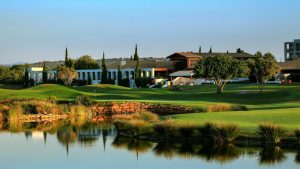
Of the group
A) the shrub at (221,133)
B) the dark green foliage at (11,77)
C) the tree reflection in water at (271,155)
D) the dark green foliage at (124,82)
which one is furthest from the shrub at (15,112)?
the dark green foliage at (11,77)

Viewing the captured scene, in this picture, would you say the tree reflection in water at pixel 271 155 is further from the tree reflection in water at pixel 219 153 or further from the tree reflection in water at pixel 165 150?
the tree reflection in water at pixel 165 150

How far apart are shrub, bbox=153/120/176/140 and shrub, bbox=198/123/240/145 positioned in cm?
276

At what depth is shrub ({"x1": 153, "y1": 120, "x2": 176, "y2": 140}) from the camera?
121ft

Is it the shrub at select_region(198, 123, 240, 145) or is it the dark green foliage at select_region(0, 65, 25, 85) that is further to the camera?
the dark green foliage at select_region(0, 65, 25, 85)

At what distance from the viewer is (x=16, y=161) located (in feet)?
104

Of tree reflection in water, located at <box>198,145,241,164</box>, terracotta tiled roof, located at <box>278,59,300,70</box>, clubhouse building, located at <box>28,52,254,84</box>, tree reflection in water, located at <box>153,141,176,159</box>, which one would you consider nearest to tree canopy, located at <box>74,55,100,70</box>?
clubhouse building, located at <box>28,52,254,84</box>

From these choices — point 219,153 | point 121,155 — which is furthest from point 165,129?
point 219,153

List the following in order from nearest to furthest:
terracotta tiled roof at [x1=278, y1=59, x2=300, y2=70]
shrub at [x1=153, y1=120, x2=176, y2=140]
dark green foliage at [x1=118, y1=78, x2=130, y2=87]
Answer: shrub at [x1=153, y1=120, x2=176, y2=140], terracotta tiled roof at [x1=278, y1=59, x2=300, y2=70], dark green foliage at [x1=118, y1=78, x2=130, y2=87]

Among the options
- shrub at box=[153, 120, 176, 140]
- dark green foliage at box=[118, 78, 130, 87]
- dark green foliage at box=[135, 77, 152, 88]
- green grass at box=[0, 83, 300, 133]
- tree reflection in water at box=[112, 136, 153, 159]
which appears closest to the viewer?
tree reflection in water at box=[112, 136, 153, 159]

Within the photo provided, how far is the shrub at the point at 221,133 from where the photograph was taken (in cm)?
3403

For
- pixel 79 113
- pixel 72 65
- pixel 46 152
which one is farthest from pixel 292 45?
pixel 46 152

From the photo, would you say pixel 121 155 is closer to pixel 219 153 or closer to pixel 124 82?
pixel 219 153

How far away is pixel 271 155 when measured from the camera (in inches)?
1201

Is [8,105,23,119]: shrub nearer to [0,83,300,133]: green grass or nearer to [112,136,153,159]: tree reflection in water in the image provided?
[0,83,300,133]: green grass
